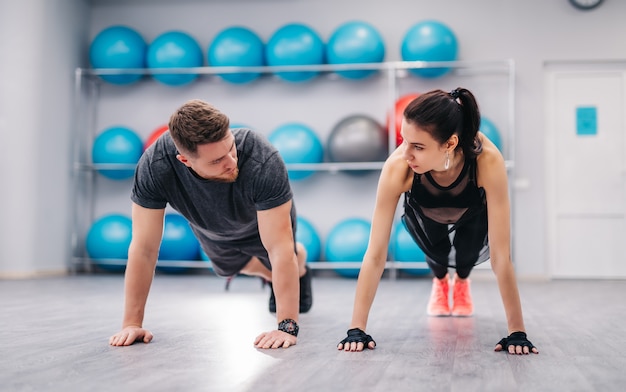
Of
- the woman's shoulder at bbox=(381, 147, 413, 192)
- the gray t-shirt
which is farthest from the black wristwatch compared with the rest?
the woman's shoulder at bbox=(381, 147, 413, 192)

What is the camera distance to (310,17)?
21.3 feet

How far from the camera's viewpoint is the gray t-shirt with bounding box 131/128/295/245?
2240 mm

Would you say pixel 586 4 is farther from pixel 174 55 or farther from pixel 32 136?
pixel 32 136

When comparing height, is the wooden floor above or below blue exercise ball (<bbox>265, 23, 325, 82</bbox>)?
below

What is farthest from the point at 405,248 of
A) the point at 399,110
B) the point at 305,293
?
the point at 305,293

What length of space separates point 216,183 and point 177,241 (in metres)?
3.72

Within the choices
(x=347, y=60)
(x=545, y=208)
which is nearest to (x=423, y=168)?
(x=347, y=60)

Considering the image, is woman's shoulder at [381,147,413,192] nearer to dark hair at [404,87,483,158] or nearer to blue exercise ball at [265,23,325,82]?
dark hair at [404,87,483,158]

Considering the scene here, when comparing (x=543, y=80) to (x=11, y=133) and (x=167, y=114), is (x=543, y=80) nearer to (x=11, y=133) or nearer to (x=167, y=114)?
(x=167, y=114)

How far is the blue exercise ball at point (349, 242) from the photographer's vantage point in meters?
5.59

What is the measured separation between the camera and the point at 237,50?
6004 mm

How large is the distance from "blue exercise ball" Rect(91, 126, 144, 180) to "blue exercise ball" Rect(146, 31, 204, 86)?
637 millimetres

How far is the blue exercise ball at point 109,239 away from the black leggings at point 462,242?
3.70 m

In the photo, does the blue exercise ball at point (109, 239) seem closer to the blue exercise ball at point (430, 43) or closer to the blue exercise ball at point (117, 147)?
the blue exercise ball at point (117, 147)
